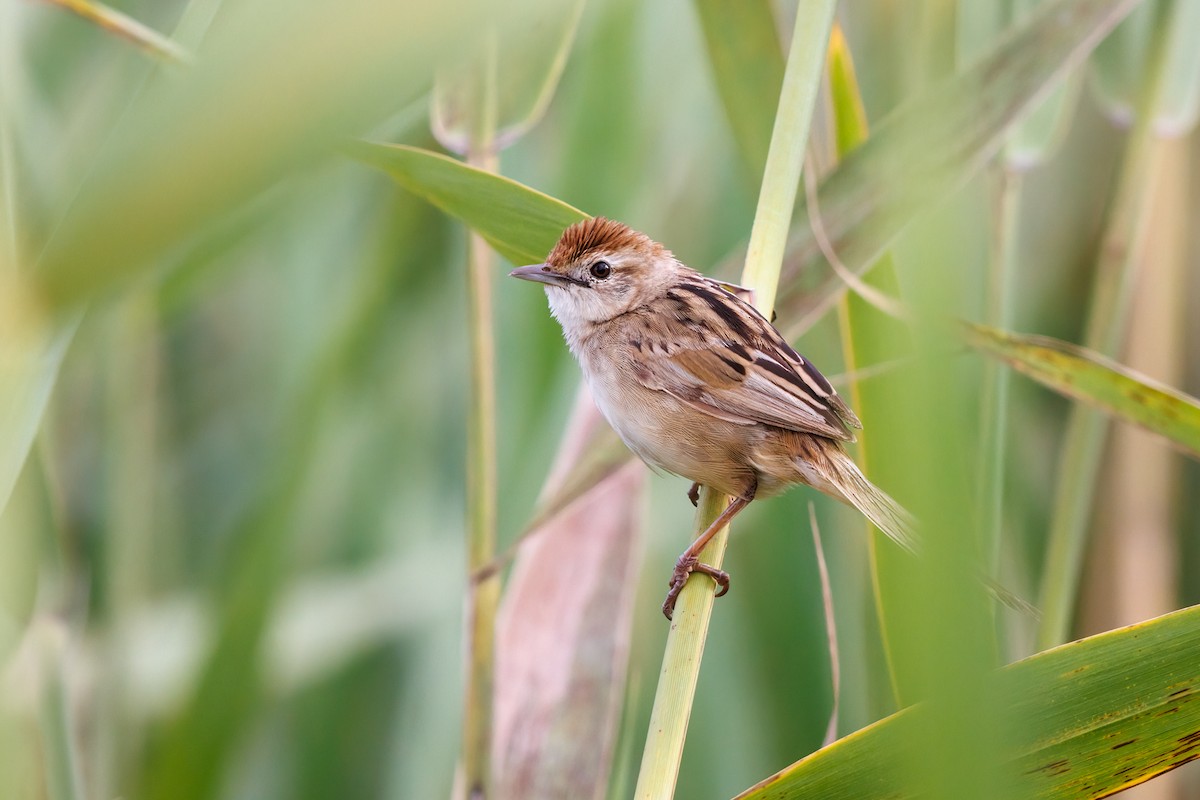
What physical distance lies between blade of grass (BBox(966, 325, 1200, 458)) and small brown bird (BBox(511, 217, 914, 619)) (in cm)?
27

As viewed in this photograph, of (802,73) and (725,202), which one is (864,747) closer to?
(802,73)

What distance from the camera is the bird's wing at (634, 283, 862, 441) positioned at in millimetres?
1713

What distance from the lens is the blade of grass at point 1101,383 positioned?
4.67 ft

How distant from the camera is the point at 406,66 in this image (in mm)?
578

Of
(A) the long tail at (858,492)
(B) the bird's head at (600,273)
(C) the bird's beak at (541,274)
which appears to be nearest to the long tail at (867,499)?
(A) the long tail at (858,492)

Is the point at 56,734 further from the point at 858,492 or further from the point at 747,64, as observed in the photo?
the point at 747,64

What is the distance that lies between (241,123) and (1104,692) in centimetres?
90

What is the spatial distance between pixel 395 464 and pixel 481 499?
892 millimetres

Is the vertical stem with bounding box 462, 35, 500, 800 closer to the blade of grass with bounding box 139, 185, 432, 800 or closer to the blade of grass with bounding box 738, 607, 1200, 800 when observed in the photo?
the blade of grass with bounding box 139, 185, 432, 800

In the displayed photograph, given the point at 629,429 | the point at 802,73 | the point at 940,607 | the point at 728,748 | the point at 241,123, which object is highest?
the point at 802,73

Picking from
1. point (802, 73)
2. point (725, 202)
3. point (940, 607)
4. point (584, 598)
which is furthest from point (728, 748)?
point (940, 607)

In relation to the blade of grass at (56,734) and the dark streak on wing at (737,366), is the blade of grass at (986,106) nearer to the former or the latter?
the dark streak on wing at (737,366)

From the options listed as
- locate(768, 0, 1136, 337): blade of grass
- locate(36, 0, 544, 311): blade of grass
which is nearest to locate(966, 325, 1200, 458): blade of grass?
locate(768, 0, 1136, 337): blade of grass

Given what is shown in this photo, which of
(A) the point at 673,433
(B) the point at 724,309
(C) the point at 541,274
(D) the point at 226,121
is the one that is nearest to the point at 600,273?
(C) the point at 541,274
